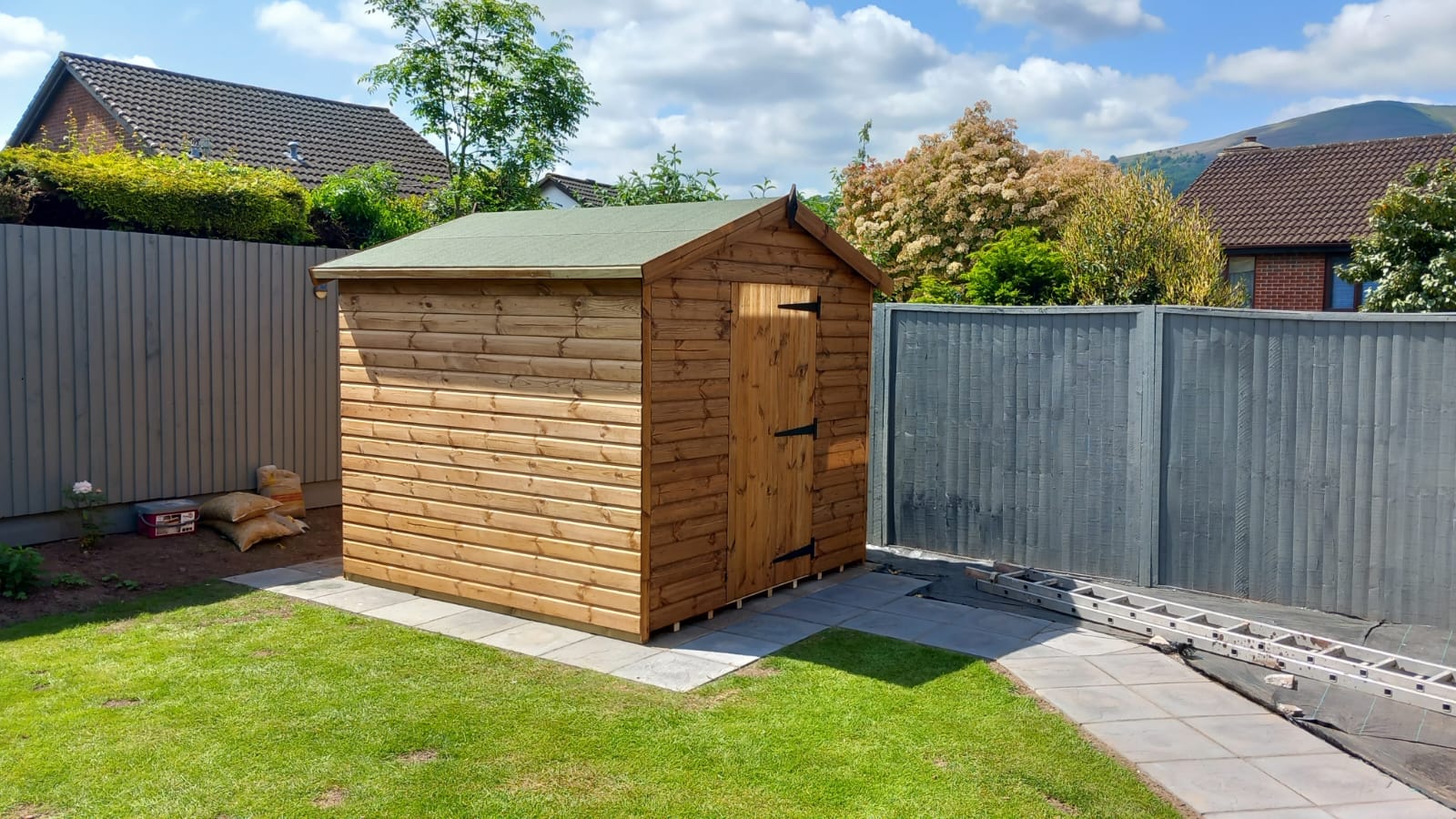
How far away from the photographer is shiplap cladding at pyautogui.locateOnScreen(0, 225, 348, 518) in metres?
8.06

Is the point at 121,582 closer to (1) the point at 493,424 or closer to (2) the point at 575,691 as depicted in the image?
(1) the point at 493,424

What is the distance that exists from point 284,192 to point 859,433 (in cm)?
651

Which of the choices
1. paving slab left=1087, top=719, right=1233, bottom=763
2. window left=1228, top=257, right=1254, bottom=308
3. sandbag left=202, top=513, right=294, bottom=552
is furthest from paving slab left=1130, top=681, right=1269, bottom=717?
window left=1228, top=257, right=1254, bottom=308

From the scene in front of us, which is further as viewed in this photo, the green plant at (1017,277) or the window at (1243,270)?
the window at (1243,270)

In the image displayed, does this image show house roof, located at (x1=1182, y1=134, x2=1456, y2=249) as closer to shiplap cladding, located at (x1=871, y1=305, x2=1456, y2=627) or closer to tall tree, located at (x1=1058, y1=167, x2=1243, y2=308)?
tall tree, located at (x1=1058, y1=167, x2=1243, y2=308)

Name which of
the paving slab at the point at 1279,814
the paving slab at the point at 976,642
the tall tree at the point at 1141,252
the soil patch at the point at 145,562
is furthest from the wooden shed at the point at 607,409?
the tall tree at the point at 1141,252

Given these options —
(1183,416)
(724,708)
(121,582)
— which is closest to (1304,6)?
(1183,416)

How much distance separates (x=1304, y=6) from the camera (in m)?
16.4

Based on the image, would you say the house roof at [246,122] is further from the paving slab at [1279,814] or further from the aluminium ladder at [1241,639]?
the paving slab at [1279,814]

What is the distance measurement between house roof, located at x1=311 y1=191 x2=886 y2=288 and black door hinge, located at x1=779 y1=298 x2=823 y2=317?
427 millimetres

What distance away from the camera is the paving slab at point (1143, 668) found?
5.83 metres

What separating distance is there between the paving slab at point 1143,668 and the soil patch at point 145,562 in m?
5.67

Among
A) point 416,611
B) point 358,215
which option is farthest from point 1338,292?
point 416,611

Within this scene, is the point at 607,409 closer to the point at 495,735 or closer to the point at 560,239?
the point at 560,239
